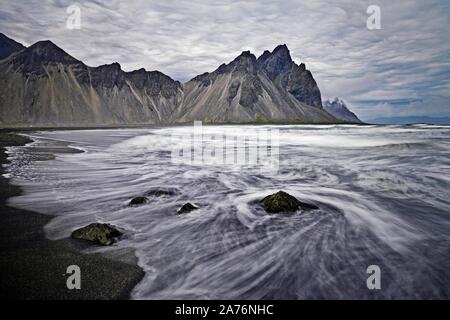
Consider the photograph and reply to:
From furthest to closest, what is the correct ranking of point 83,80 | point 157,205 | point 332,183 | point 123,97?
point 123,97 < point 83,80 < point 332,183 < point 157,205

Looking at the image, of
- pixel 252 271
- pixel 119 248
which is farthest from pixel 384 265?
pixel 119 248

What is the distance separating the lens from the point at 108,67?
198 meters

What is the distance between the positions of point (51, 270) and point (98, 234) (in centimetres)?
115

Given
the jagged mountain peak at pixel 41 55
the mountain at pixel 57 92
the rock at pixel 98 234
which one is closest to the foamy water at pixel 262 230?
the rock at pixel 98 234

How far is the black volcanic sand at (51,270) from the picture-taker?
361 centimetres

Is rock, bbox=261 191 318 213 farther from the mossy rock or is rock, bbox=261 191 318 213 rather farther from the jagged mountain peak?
the jagged mountain peak

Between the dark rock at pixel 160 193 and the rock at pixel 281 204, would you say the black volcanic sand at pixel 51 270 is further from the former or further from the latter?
the rock at pixel 281 204

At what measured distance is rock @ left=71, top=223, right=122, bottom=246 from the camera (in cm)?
509

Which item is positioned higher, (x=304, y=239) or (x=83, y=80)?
(x=83, y=80)

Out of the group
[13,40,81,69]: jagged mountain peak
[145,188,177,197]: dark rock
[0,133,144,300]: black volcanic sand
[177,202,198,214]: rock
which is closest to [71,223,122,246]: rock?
[0,133,144,300]: black volcanic sand

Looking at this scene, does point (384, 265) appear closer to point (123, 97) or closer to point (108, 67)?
point (123, 97)
